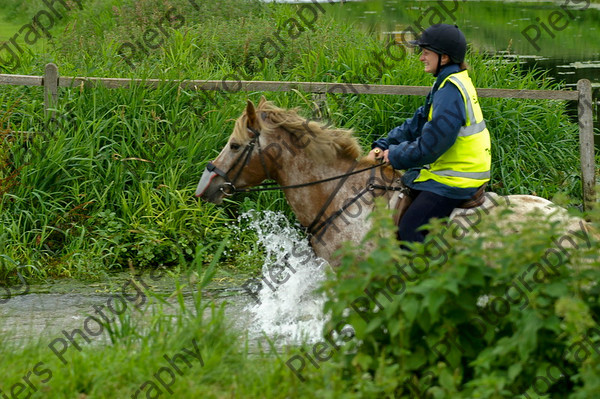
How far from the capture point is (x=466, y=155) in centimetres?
603

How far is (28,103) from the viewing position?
9.62m

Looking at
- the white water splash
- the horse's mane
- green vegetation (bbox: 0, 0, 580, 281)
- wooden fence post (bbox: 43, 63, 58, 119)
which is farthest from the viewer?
wooden fence post (bbox: 43, 63, 58, 119)

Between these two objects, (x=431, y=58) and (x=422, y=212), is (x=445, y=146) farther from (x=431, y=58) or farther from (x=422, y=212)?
(x=431, y=58)

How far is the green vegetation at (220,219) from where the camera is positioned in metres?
→ 4.35

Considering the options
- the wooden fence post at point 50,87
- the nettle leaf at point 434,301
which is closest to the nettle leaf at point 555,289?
the nettle leaf at point 434,301

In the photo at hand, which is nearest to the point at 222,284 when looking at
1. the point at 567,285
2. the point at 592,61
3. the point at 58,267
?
the point at 58,267

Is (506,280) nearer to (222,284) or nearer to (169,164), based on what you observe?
(222,284)

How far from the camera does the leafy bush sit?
167 inches

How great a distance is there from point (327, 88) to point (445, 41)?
410cm

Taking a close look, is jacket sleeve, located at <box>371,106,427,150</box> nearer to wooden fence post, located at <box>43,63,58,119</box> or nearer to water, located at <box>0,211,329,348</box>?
water, located at <box>0,211,329,348</box>

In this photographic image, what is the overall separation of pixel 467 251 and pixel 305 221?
218cm

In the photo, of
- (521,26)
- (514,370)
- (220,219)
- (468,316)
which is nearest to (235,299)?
(220,219)

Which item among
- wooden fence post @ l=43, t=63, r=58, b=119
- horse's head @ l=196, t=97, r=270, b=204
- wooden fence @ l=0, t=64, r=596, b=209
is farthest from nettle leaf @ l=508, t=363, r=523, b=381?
wooden fence post @ l=43, t=63, r=58, b=119

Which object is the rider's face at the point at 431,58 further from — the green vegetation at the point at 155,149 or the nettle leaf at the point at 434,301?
the green vegetation at the point at 155,149
